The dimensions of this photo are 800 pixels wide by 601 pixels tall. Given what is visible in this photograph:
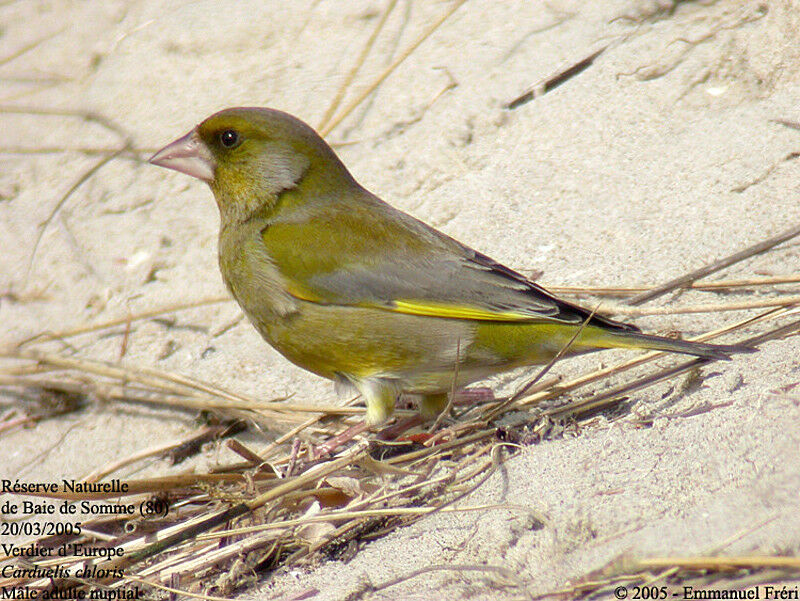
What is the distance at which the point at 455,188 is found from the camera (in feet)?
17.8

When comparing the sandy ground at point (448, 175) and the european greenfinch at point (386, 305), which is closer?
the sandy ground at point (448, 175)

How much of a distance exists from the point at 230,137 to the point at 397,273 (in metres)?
0.98

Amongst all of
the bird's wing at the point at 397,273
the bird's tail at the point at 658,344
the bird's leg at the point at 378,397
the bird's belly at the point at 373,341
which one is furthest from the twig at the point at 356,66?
the bird's tail at the point at 658,344

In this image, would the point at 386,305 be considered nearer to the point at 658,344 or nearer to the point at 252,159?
the point at 252,159

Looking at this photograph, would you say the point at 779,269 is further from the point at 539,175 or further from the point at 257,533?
the point at 257,533

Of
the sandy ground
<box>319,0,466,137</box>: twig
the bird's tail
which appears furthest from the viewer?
<box>319,0,466,137</box>: twig

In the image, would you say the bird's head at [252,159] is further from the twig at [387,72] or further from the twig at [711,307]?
the twig at [387,72]

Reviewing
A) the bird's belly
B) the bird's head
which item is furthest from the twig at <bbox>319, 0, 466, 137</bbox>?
the bird's belly

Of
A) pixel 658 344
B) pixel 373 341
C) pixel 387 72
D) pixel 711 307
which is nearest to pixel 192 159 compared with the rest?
pixel 373 341

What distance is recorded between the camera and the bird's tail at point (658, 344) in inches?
135

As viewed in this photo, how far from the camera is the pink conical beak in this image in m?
4.29

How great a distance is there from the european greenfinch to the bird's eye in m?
0.26

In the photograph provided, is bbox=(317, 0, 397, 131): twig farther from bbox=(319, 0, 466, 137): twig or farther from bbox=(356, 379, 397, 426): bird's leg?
bbox=(356, 379, 397, 426): bird's leg

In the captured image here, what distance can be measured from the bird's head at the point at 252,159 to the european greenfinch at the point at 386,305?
52 mm
